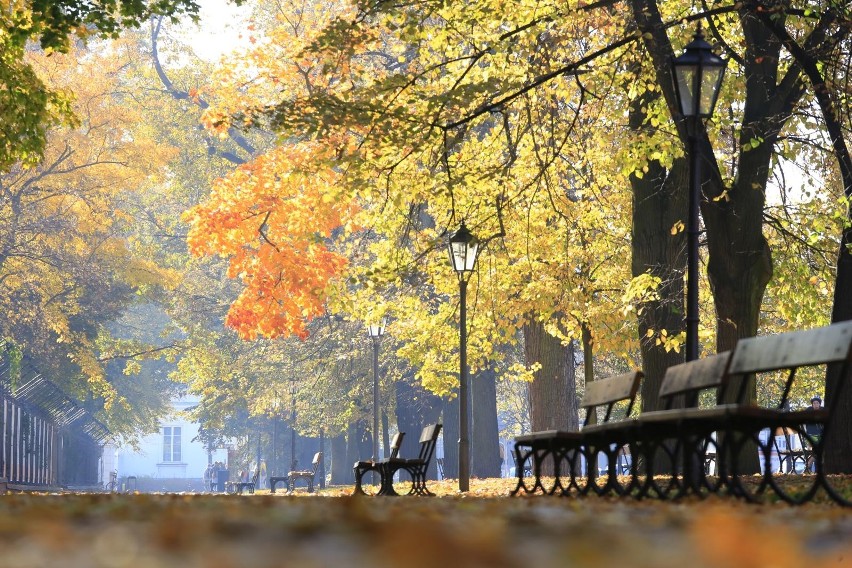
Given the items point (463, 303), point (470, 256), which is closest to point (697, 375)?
point (470, 256)

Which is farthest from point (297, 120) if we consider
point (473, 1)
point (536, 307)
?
point (536, 307)

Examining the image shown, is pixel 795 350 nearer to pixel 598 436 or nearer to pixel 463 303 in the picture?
pixel 598 436

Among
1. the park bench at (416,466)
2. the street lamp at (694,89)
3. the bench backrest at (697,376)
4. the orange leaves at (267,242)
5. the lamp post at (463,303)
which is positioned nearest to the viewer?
the bench backrest at (697,376)

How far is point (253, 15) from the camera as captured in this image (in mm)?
49188

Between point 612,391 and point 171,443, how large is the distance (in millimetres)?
108460

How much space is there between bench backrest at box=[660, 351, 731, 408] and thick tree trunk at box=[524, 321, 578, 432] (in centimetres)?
1439

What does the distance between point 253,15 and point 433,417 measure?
16.2m

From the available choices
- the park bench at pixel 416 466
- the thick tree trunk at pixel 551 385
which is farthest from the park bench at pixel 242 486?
the park bench at pixel 416 466

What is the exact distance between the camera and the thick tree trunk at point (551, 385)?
2669 cm

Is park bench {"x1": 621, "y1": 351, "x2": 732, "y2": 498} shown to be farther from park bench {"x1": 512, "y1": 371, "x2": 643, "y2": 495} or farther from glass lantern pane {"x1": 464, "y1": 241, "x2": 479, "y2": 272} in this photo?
glass lantern pane {"x1": 464, "y1": 241, "x2": 479, "y2": 272}

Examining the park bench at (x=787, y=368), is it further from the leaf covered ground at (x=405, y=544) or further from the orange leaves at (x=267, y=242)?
the orange leaves at (x=267, y=242)

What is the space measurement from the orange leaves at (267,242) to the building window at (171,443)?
87399mm

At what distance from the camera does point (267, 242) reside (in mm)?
30516

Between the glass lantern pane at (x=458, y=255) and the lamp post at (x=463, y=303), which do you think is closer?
the lamp post at (x=463, y=303)
